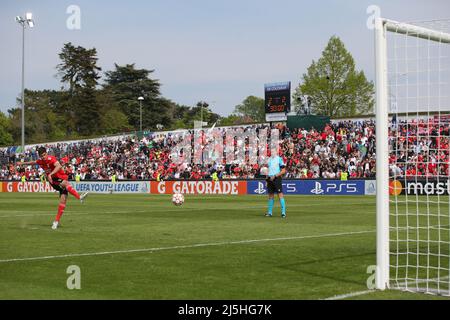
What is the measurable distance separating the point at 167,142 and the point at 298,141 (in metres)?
13.4

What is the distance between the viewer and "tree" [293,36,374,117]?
7762 centimetres

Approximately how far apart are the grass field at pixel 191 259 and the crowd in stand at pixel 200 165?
15097mm

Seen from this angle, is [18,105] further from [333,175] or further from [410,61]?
[410,61]

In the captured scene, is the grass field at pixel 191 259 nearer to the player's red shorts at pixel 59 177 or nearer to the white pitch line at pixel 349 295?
the white pitch line at pixel 349 295

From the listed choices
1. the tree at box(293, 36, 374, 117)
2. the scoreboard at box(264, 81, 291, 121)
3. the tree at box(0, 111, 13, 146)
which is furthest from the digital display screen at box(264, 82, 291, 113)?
the tree at box(0, 111, 13, 146)

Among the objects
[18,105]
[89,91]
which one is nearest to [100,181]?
[89,91]

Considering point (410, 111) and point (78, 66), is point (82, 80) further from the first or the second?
point (410, 111)

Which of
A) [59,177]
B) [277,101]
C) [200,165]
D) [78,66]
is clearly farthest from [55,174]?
[78,66]

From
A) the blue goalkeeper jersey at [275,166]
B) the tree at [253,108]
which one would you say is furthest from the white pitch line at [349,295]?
the tree at [253,108]

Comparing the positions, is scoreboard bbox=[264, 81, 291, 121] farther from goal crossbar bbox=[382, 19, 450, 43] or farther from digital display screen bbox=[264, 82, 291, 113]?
goal crossbar bbox=[382, 19, 450, 43]

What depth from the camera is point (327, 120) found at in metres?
51.7

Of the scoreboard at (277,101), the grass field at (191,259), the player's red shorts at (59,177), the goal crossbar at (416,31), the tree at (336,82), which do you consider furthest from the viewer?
the tree at (336,82)

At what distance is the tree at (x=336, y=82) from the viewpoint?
255 ft

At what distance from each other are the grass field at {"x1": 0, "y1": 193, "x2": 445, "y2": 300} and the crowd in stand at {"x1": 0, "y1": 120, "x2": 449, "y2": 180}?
594 inches
